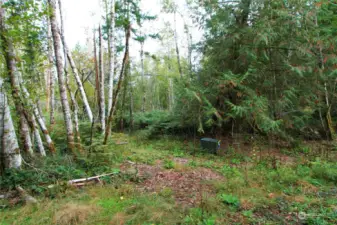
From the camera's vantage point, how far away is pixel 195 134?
8.48 metres

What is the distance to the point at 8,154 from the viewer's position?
3.47 m

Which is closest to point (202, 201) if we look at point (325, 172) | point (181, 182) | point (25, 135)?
point (181, 182)

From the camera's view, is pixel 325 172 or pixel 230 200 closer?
pixel 230 200

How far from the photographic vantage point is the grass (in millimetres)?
2500

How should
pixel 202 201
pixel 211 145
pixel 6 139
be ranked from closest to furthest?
pixel 202 201 → pixel 6 139 → pixel 211 145

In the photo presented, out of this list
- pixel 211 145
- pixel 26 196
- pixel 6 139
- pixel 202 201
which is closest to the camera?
pixel 202 201

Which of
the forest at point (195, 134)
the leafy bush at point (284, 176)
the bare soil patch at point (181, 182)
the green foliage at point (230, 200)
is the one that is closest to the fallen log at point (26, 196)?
the forest at point (195, 134)

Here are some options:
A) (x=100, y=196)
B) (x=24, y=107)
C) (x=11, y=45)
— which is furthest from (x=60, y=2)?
(x=100, y=196)

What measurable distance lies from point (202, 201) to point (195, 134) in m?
5.68

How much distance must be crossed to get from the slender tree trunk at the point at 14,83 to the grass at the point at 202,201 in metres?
0.91

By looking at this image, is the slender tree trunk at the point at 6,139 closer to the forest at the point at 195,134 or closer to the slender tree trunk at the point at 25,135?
the forest at the point at 195,134

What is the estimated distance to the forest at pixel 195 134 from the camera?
111 inches

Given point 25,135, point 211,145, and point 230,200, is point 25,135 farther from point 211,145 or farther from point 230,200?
point 211,145

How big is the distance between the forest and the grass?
2 cm
